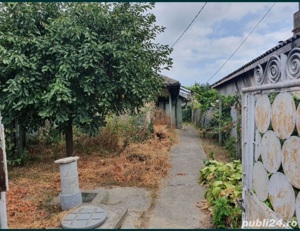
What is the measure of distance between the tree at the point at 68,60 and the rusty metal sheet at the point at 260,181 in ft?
12.4

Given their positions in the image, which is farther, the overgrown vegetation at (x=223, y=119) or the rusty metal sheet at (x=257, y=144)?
the overgrown vegetation at (x=223, y=119)

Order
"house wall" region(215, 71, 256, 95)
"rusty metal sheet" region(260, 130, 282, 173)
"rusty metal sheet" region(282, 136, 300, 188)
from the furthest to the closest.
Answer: "house wall" region(215, 71, 256, 95) → "rusty metal sheet" region(260, 130, 282, 173) → "rusty metal sheet" region(282, 136, 300, 188)

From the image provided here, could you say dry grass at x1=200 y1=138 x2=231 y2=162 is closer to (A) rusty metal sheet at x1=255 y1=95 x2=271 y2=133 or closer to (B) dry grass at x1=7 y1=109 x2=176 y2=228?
(B) dry grass at x1=7 y1=109 x2=176 y2=228

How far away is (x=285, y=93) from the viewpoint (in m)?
1.67

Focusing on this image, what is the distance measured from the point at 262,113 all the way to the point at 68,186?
113 inches

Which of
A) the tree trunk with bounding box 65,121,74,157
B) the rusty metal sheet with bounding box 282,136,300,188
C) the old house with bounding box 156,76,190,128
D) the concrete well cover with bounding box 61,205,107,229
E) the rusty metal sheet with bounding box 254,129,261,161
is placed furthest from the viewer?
the old house with bounding box 156,76,190,128

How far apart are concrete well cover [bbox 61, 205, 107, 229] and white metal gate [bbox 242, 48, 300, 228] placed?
1.76 meters

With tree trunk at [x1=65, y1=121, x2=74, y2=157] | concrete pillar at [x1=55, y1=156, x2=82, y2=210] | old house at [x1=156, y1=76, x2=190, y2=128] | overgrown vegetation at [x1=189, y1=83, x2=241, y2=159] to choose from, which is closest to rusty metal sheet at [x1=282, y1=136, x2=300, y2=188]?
concrete pillar at [x1=55, y1=156, x2=82, y2=210]

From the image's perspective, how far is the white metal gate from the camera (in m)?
1.60

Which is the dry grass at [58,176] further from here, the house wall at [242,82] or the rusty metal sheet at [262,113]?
the house wall at [242,82]

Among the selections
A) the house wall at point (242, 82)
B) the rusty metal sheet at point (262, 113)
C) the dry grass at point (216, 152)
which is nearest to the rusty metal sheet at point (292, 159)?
the rusty metal sheet at point (262, 113)

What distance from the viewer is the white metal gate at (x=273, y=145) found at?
1.60 metres

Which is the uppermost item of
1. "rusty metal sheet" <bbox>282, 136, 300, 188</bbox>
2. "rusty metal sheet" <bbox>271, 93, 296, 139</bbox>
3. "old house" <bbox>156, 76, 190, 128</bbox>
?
"old house" <bbox>156, 76, 190, 128</bbox>

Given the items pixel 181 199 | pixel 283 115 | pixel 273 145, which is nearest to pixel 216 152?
pixel 181 199
